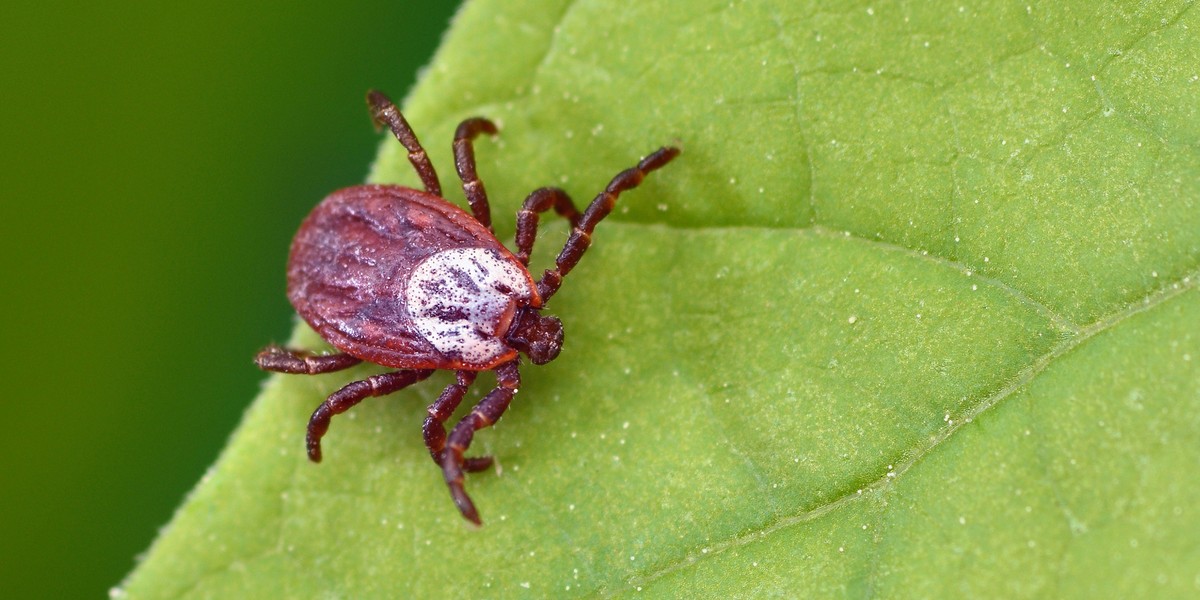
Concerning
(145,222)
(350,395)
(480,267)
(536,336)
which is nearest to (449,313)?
(480,267)

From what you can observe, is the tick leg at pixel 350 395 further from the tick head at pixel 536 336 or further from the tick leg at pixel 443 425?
the tick head at pixel 536 336

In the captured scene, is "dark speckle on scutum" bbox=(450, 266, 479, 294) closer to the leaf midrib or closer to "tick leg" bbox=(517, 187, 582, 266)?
"tick leg" bbox=(517, 187, 582, 266)

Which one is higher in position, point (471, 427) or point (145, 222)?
point (145, 222)

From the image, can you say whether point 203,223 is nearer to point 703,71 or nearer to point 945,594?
point 703,71

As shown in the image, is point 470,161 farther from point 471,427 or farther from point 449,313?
point 471,427

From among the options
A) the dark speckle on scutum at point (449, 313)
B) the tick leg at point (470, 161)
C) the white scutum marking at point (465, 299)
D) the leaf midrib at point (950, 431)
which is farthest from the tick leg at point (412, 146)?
the leaf midrib at point (950, 431)

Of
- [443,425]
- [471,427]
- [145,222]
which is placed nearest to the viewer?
[471,427]
